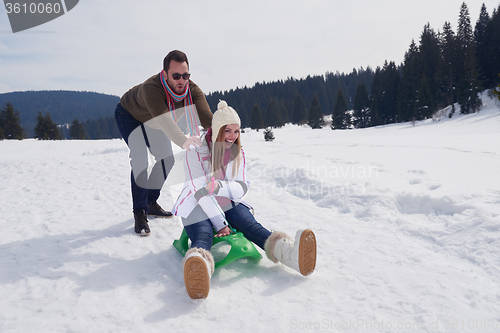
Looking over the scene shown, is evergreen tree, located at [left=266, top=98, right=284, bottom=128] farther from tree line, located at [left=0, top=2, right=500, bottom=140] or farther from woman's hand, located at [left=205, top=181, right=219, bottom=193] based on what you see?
woman's hand, located at [left=205, top=181, right=219, bottom=193]

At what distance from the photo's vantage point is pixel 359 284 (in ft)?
6.68

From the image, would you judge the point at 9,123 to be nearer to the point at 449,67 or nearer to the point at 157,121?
the point at 157,121

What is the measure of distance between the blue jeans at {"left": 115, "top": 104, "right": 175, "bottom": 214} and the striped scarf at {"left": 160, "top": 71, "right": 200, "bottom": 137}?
452 mm

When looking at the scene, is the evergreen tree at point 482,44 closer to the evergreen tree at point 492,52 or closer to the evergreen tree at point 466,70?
the evergreen tree at point 492,52

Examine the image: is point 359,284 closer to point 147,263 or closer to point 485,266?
point 485,266

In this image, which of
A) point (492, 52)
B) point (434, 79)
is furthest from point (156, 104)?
point (492, 52)

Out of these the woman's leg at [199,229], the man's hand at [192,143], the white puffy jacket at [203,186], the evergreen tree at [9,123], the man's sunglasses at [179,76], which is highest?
the evergreen tree at [9,123]

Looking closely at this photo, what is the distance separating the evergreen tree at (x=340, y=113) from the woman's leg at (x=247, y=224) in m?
42.4

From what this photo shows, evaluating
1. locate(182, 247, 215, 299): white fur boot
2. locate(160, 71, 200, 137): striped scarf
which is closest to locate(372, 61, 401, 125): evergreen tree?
locate(160, 71, 200, 137): striped scarf

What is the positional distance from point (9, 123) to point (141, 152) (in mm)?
47896

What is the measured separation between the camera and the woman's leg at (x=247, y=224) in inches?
95.2

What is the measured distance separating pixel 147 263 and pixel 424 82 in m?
37.3

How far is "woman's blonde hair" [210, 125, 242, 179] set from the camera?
2.63 m

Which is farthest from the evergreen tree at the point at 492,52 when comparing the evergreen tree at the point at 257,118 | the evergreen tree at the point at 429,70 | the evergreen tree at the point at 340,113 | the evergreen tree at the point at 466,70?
the evergreen tree at the point at 257,118
